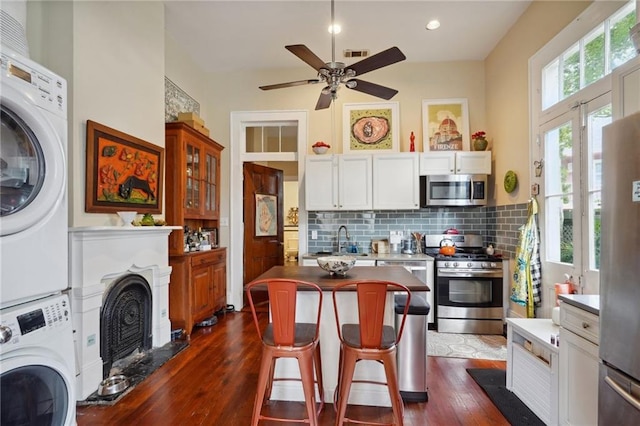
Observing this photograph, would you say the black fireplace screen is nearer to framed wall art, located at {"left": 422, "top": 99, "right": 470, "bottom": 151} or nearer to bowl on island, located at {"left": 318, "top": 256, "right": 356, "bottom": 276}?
bowl on island, located at {"left": 318, "top": 256, "right": 356, "bottom": 276}

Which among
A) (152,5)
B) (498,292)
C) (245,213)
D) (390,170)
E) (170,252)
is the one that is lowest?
(498,292)

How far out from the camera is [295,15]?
3439 millimetres

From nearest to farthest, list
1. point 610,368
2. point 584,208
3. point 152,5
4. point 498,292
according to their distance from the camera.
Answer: point 610,368, point 584,208, point 152,5, point 498,292

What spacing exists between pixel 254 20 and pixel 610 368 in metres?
4.12

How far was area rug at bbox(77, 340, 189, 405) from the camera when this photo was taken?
2.22 metres

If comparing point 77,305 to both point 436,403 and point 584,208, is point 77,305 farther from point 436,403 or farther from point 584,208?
point 584,208

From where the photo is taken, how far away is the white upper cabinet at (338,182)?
4.12m

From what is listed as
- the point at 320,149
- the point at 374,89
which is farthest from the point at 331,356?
the point at 320,149

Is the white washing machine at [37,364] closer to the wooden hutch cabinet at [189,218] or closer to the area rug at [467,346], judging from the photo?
the wooden hutch cabinet at [189,218]

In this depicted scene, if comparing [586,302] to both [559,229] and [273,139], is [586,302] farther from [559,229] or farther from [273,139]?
[273,139]

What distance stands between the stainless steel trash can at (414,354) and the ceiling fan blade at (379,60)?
1779 mm

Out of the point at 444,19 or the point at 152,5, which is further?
the point at 444,19

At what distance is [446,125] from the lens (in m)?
4.39

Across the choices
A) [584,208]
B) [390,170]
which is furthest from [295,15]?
[584,208]
